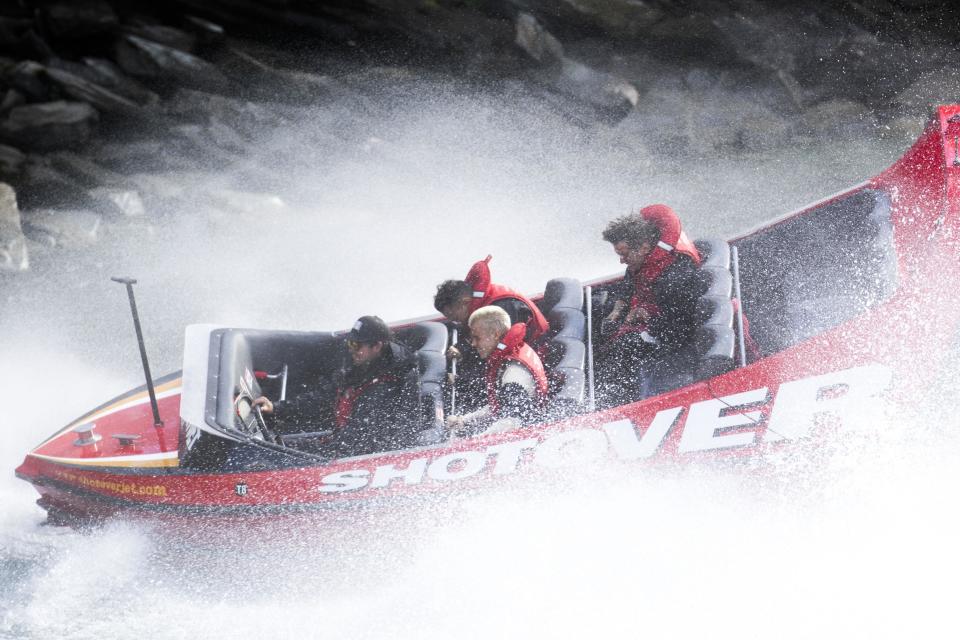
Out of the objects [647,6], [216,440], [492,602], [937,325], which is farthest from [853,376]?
[647,6]

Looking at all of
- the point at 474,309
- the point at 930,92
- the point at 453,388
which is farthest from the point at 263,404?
the point at 930,92

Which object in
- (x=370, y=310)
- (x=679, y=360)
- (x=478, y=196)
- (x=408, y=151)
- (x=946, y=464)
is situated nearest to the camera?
(x=946, y=464)

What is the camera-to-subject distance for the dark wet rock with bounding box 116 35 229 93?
38.2 feet

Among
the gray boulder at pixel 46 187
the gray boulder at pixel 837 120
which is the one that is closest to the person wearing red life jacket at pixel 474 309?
the gray boulder at pixel 837 120

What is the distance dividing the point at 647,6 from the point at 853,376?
8101 millimetres

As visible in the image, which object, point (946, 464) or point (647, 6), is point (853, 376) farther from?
point (647, 6)

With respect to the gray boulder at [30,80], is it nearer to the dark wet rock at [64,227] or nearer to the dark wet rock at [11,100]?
the dark wet rock at [11,100]

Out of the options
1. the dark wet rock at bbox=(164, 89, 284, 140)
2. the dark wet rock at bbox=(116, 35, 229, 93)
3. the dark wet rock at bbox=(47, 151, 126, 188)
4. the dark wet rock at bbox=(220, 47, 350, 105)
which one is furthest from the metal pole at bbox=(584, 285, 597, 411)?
the dark wet rock at bbox=(116, 35, 229, 93)

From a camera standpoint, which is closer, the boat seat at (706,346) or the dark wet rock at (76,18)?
the boat seat at (706,346)

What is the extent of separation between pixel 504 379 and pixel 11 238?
7112mm

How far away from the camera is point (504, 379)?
4180mm

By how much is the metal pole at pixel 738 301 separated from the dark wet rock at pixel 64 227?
7.23 m

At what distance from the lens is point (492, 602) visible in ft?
13.9

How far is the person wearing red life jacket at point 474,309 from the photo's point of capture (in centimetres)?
464
